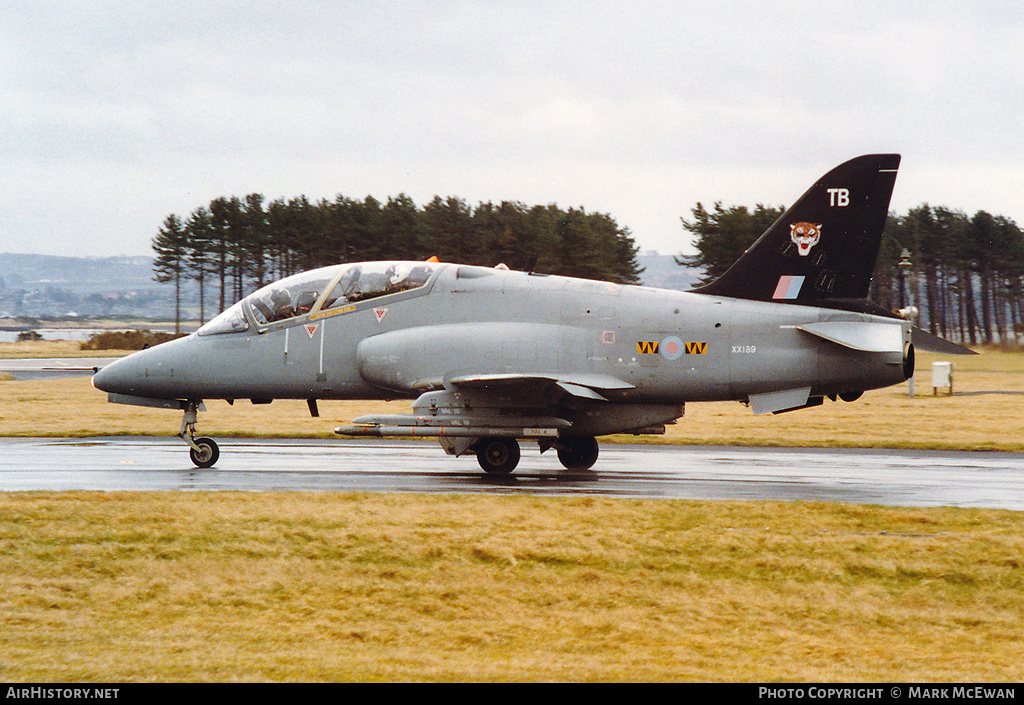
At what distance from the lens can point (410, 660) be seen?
25.7 ft

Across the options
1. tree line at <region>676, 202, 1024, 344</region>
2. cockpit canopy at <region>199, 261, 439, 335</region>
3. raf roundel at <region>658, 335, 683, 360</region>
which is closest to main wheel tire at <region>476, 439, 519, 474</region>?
raf roundel at <region>658, 335, 683, 360</region>

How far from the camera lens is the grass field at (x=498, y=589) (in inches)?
308

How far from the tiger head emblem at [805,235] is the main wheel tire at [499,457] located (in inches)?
218

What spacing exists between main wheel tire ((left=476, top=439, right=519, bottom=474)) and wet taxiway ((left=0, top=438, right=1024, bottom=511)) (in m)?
0.22

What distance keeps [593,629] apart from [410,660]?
171 cm

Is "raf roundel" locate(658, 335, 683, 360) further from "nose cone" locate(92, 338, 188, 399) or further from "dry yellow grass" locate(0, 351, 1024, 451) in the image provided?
"nose cone" locate(92, 338, 188, 399)

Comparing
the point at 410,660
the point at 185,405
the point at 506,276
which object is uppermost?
the point at 506,276

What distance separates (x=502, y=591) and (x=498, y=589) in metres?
0.06

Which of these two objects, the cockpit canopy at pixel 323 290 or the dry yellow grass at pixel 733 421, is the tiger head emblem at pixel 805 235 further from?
the dry yellow grass at pixel 733 421

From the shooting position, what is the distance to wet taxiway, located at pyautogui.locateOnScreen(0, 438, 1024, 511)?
14516 mm

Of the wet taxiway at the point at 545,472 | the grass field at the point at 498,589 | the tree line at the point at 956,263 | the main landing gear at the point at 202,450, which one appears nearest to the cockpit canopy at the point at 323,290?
the main landing gear at the point at 202,450

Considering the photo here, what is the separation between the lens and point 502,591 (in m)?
9.61
